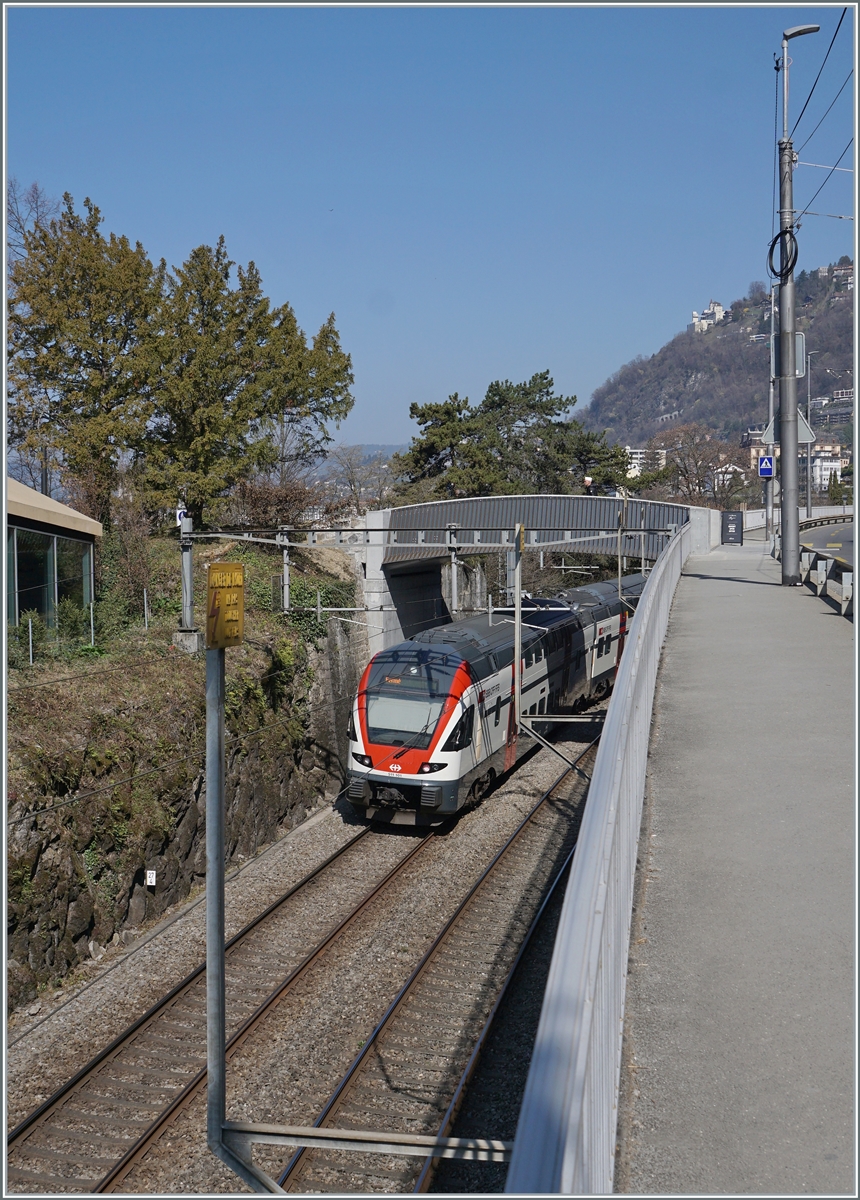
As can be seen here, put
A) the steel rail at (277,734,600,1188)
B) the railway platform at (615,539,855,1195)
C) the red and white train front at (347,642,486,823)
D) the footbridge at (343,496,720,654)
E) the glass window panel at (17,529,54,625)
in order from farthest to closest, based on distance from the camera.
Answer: the footbridge at (343,496,720,654), the glass window panel at (17,529,54,625), the red and white train front at (347,642,486,823), the steel rail at (277,734,600,1188), the railway platform at (615,539,855,1195)

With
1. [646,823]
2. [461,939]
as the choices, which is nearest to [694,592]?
[461,939]

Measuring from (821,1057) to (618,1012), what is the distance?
937 millimetres

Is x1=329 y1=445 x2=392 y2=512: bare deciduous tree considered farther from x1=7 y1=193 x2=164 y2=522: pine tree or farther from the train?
the train

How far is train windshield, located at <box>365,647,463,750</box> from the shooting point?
16.3 metres

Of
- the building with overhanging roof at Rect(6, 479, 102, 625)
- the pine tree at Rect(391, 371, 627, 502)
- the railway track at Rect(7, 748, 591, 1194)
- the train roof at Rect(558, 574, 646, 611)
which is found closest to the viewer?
the railway track at Rect(7, 748, 591, 1194)

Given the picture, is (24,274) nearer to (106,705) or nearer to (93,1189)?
(106,705)

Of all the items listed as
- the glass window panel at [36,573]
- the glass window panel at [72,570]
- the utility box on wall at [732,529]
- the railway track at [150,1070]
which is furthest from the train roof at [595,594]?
the railway track at [150,1070]

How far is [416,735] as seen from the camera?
53.7ft

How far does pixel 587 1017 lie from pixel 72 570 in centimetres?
1839

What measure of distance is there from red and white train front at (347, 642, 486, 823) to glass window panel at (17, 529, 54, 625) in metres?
6.29

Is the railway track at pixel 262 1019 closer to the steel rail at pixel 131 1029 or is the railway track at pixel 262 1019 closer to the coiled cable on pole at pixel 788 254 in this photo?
the steel rail at pixel 131 1029

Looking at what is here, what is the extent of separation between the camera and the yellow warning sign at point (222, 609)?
5102mm

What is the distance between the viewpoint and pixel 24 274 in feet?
89.9

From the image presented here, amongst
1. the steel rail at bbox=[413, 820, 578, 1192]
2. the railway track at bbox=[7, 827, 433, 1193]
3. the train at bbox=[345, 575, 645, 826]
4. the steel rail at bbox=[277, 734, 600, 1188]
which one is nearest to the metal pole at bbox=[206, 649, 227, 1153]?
the steel rail at bbox=[413, 820, 578, 1192]
